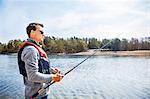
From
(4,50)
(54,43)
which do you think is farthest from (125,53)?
(4,50)

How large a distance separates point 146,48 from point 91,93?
60217mm

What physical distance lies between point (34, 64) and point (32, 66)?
0.03 metres

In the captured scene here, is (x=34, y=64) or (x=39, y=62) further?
(x=39, y=62)

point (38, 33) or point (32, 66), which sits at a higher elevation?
point (38, 33)

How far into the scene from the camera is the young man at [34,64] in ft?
8.93

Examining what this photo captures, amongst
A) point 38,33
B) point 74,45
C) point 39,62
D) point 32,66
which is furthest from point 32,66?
point 74,45

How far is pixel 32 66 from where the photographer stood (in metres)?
2.71

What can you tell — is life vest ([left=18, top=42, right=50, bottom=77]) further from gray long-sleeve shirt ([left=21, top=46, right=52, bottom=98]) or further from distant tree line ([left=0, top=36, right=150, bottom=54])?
distant tree line ([left=0, top=36, right=150, bottom=54])

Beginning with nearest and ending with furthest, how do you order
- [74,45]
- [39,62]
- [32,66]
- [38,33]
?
1. [32,66]
2. [39,62]
3. [38,33]
4. [74,45]

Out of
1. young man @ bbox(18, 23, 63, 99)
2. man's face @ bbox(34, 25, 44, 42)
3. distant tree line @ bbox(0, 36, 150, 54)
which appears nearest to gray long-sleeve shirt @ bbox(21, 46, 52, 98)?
young man @ bbox(18, 23, 63, 99)

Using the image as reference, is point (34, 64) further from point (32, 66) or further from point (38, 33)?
point (38, 33)

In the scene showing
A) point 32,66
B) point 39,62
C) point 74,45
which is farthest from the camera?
point 74,45

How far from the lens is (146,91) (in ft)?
42.6

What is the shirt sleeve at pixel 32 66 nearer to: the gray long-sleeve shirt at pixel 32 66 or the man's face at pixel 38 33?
the gray long-sleeve shirt at pixel 32 66
